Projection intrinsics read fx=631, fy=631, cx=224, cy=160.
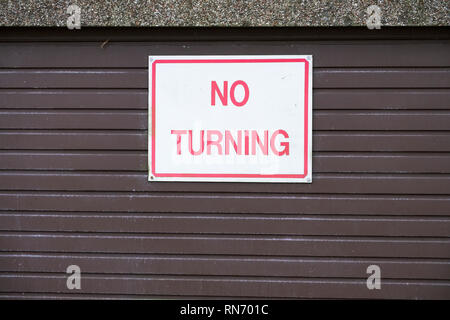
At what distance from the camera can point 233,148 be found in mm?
4398

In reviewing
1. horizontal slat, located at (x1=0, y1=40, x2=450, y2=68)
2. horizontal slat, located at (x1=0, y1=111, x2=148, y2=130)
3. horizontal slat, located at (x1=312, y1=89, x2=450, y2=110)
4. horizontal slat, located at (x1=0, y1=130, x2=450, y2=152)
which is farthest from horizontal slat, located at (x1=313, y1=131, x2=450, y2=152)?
horizontal slat, located at (x1=0, y1=111, x2=148, y2=130)

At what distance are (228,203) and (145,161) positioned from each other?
2.15ft

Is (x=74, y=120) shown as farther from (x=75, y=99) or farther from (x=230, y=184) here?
(x=230, y=184)

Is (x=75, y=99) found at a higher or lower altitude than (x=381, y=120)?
higher

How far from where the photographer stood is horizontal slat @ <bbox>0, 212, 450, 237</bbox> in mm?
4348

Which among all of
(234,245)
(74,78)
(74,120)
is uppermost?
(74,78)

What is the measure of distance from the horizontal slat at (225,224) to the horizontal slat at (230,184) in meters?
0.19

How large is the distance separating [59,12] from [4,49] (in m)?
0.50

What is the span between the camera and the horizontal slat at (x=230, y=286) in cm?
439

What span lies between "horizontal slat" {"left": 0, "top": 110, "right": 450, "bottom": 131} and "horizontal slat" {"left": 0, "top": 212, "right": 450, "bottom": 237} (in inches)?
24.6

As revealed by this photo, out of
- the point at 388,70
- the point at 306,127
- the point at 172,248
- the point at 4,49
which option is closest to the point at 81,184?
the point at 172,248

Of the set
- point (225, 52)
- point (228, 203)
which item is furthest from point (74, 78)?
point (228, 203)

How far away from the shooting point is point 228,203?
4430 mm

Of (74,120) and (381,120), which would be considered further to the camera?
(74,120)
